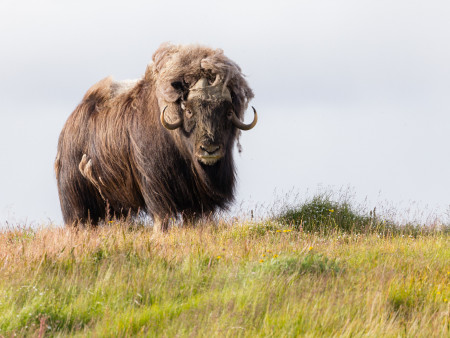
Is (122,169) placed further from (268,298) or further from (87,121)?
(268,298)

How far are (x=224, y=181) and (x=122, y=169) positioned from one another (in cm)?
147

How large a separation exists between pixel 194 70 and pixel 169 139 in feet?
3.11

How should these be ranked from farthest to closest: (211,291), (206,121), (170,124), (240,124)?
(240,124)
(170,124)
(206,121)
(211,291)

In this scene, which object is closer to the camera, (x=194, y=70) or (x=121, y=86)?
(x=194, y=70)

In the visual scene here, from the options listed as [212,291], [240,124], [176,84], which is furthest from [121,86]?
[212,291]

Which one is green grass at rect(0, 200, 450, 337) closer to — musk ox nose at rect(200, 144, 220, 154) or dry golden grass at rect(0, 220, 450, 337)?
dry golden grass at rect(0, 220, 450, 337)

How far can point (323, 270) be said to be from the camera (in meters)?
5.48

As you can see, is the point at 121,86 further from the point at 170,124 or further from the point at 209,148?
the point at 209,148

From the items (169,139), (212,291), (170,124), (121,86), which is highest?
(121,86)

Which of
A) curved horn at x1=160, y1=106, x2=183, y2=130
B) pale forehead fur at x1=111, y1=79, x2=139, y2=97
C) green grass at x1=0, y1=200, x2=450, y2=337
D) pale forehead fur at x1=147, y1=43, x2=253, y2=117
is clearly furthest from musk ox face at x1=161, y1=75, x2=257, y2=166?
green grass at x1=0, y1=200, x2=450, y2=337

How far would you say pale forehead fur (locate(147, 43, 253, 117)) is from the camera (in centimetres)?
805

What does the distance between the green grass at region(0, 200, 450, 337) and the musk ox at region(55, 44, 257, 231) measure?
1733 millimetres

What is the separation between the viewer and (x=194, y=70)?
26.4 feet

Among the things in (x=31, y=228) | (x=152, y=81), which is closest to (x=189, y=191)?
(x=152, y=81)
